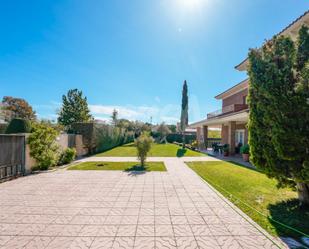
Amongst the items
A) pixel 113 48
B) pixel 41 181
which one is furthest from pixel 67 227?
pixel 113 48

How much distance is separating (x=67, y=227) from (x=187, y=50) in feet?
41.8

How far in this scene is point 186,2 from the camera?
8391 mm

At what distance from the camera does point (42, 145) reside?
9.51 metres

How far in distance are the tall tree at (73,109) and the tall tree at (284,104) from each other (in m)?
37.9

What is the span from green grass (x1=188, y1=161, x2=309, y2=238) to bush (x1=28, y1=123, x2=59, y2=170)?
27.5ft

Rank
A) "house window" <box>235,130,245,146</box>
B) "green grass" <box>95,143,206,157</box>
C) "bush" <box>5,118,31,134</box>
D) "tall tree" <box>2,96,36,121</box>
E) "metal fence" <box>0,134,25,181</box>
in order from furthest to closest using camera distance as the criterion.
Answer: "tall tree" <box>2,96,36,121</box> < "house window" <box>235,130,245,146</box> < "green grass" <box>95,143,206,157</box> < "bush" <box>5,118,31,134</box> < "metal fence" <box>0,134,25,181</box>

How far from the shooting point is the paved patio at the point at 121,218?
10.7 ft

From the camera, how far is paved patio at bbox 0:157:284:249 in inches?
128

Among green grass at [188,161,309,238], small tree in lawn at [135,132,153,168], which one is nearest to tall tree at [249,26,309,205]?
green grass at [188,161,309,238]

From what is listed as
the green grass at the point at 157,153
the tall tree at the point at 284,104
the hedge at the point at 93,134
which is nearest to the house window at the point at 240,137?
the green grass at the point at 157,153

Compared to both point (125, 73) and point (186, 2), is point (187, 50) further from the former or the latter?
point (125, 73)

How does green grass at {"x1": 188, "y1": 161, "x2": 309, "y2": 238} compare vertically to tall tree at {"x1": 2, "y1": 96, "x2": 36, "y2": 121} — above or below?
below

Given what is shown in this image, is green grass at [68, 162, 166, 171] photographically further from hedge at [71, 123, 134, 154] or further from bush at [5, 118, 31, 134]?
hedge at [71, 123, 134, 154]

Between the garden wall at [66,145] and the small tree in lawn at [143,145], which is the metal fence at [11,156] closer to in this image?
the garden wall at [66,145]
